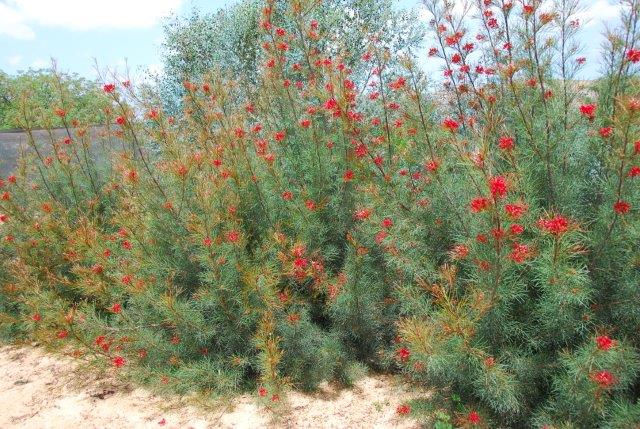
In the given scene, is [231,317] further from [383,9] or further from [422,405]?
[383,9]

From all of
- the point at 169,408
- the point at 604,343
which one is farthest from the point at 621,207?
the point at 169,408

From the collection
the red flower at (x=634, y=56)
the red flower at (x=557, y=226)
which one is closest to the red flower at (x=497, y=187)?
the red flower at (x=557, y=226)

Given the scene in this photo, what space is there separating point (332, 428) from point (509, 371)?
4.00ft

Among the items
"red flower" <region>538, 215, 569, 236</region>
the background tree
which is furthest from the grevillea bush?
the background tree

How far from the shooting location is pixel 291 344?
11.7ft

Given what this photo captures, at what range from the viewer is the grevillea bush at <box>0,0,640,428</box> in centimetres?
246

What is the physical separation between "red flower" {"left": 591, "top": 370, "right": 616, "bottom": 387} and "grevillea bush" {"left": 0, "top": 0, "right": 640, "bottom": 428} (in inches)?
0.5

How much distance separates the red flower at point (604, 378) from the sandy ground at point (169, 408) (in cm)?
125

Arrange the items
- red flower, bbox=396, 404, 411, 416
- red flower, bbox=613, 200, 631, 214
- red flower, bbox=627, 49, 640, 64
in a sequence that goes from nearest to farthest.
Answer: red flower, bbox=613, 200, 631, 214 < red flower, bbox=627, 49, 640, 64 < red flower, bbox=396, 404, 411, 416

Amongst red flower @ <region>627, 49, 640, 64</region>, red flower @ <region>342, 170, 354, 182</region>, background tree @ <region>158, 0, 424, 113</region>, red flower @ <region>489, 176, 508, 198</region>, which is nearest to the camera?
red flower @ <region>489, 176, 508, 198</region>

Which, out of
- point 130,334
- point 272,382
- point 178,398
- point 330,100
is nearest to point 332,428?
point 272,382

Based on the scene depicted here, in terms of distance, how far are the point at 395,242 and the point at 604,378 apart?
4.60ft

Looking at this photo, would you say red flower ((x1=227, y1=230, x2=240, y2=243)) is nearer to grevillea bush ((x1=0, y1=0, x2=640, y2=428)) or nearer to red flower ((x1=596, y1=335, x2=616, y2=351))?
grevillea bush ((x1=0, y1=0, x2=640, y2=428))

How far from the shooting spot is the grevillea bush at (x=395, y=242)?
8.09ft
